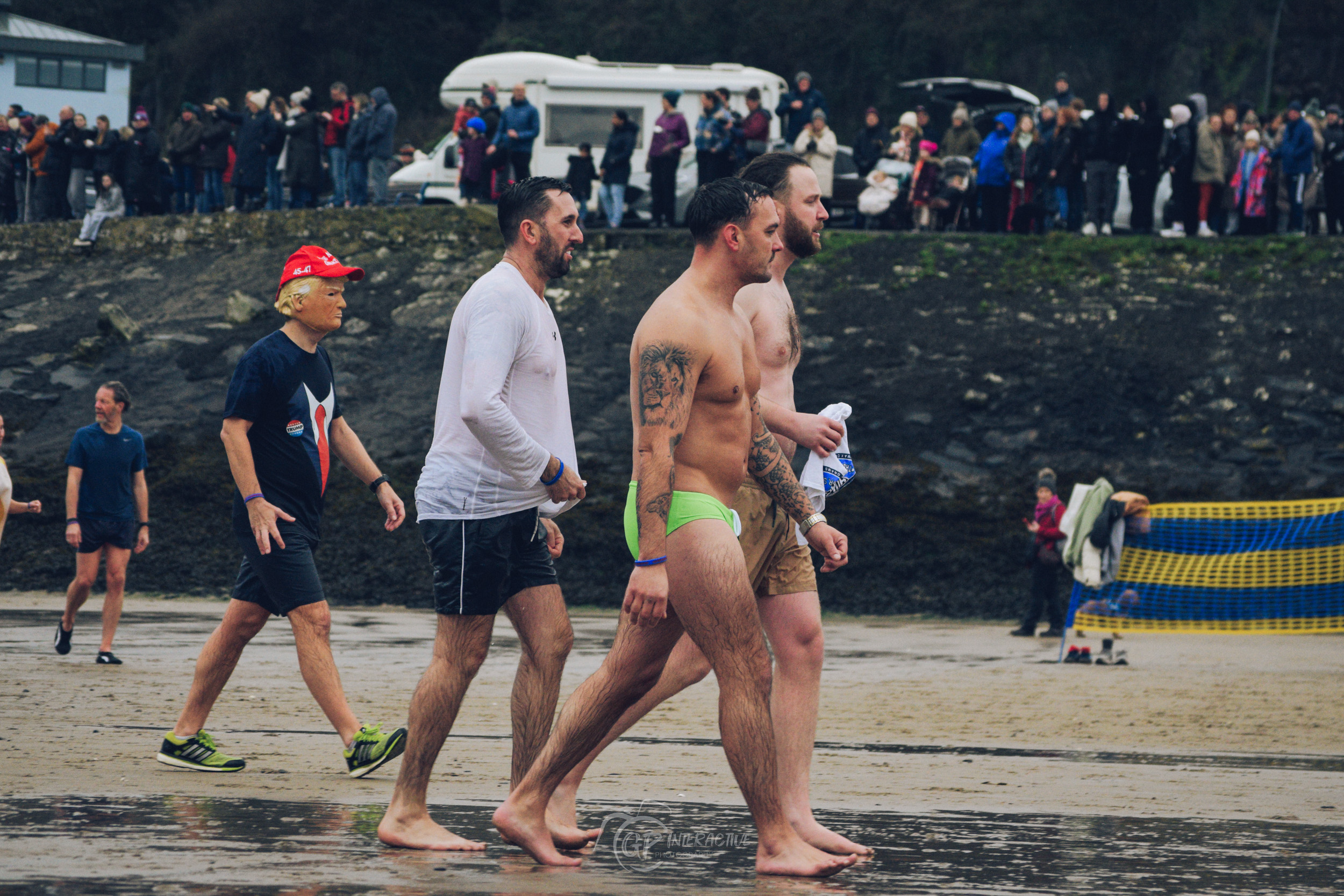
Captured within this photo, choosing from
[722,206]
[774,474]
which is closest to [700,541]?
[774,474]

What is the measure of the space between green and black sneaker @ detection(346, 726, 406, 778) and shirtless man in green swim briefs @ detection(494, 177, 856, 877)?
166cm

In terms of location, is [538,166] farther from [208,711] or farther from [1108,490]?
[208,711]

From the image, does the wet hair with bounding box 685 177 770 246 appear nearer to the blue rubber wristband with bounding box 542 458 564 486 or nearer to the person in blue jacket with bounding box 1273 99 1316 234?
the blue rubber wristband with bounding box 542 458 564 486

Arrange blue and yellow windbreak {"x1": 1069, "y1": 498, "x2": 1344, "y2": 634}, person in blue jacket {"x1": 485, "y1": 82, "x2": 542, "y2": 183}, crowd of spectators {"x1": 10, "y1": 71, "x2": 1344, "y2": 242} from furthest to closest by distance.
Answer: person in blue jacket {"x1": 485, "y1": 82, "x2": 542, "y2": 183}, crowd of spectators {"x1": 10, "y1": 71, "x2": 1344, "y2": 242}, blue and yellow windbreak {"x1": 1069, "y1": 498, "x2": 1344, "y2": 634}

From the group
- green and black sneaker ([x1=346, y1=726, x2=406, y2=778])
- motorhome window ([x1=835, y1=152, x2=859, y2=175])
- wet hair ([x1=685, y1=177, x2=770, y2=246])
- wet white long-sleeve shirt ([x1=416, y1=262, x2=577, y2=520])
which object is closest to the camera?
wet hair ([x1=685, y1=177, x2=770, y2=246])

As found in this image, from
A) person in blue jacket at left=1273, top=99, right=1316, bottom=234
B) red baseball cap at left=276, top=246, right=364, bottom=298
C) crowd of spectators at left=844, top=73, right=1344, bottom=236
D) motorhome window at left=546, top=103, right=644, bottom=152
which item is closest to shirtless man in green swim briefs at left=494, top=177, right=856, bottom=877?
red baseball cap at left=276, top=246, right=364, bottom=298

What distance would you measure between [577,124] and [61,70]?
32.5m

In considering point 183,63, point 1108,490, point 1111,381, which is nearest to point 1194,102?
point 1111,381

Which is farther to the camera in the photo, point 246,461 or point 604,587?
point 604,587

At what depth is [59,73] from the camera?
54250mm

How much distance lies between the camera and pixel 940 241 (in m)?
22.5

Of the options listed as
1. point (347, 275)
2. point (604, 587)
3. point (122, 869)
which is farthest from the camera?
point (604, 587)

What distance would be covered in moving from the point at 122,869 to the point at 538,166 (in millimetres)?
24620

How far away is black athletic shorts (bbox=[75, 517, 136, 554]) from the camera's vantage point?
11117 millimetres
